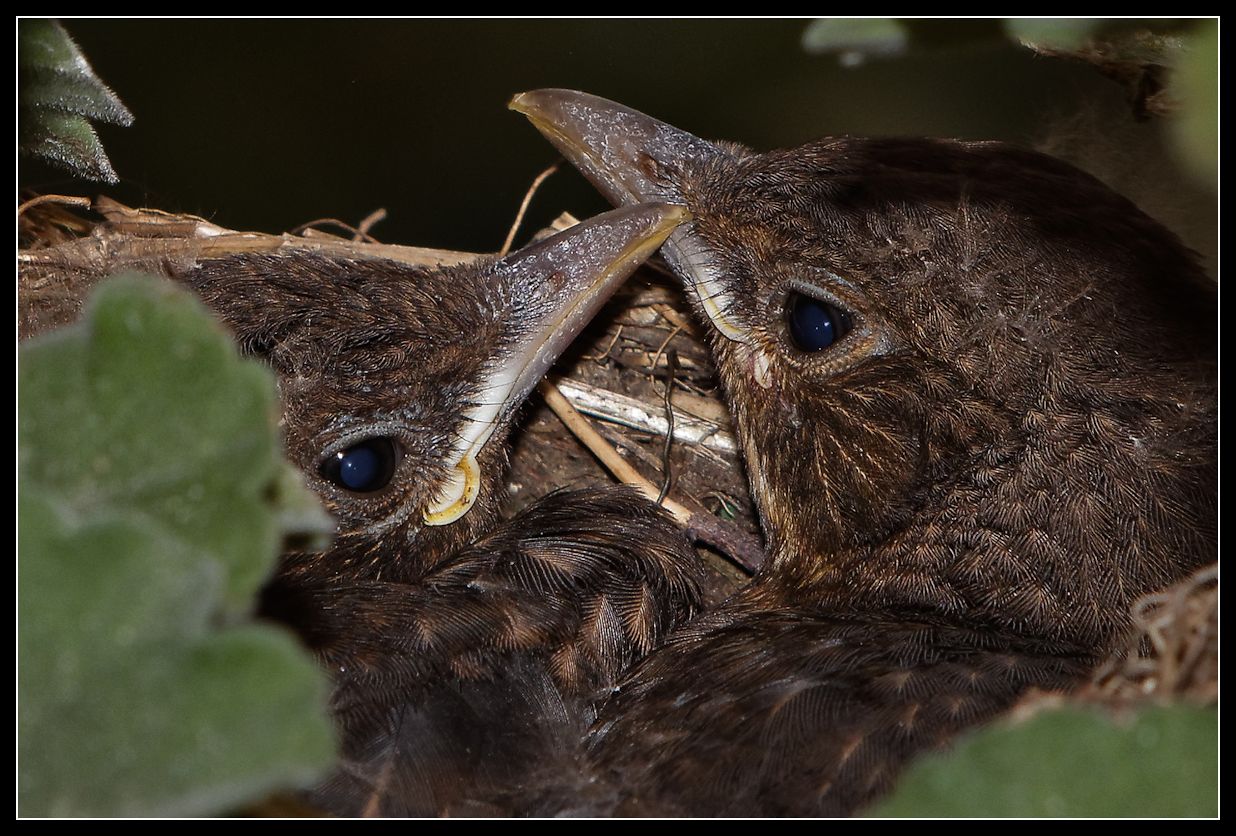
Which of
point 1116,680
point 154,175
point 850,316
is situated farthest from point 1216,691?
point 154,175

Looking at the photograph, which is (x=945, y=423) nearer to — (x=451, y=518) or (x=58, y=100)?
Answer: (x=451, y=518)

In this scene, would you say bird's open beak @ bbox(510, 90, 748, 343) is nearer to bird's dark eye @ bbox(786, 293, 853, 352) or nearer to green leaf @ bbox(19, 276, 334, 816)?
bird's dark eye @ bbox(786, 293, 853, 352)

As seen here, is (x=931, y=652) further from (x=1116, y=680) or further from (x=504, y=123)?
(x=504, y=123)

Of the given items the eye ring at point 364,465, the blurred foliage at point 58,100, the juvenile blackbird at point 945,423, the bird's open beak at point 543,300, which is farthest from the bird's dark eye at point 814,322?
the blurred foliage at point 58,100

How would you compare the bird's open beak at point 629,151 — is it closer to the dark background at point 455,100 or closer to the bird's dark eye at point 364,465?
the dark background at point 455,100

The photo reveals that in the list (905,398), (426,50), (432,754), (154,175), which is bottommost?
(432,754)

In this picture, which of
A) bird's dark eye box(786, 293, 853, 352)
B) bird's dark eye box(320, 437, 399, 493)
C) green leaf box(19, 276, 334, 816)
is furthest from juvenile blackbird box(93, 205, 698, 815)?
green leaf box(19, 276, 334, 816)
